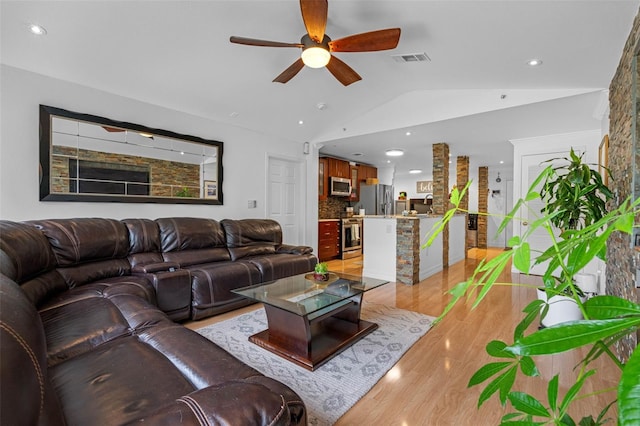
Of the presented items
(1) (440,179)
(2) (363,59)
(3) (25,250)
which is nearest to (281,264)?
(3) (25,250)

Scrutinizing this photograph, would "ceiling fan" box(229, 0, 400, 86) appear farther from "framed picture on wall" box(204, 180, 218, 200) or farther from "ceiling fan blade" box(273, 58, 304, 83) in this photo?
"framed picture on wall" box(204, 180, 218, 200)

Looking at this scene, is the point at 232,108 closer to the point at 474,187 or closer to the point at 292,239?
the point at 292,239

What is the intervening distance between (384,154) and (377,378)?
527 cm

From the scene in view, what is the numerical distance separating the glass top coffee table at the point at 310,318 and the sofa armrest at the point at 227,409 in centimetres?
119

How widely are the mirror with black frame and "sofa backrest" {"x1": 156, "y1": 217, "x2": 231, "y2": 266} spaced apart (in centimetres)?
43

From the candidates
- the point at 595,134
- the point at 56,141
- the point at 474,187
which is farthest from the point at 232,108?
the point at 474,187

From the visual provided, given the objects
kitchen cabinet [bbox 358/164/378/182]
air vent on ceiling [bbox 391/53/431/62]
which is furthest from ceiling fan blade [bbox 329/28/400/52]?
kitchen cabinet [bbox 358/164/378/182]

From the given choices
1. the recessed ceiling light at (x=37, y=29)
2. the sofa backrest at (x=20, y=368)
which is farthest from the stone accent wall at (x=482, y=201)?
the sofa backrest at (x=20, y=368)

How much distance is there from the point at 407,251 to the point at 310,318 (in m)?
2.72

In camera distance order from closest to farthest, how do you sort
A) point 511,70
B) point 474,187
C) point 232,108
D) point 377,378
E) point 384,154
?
point 377,378 → point 511,70 → point 232,108 → point 384,154 → point 474,187

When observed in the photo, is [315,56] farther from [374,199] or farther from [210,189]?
[374,199]

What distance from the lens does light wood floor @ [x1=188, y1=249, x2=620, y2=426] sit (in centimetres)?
165

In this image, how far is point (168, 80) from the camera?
3250 mm

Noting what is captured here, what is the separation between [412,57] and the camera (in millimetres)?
Result: 3027
